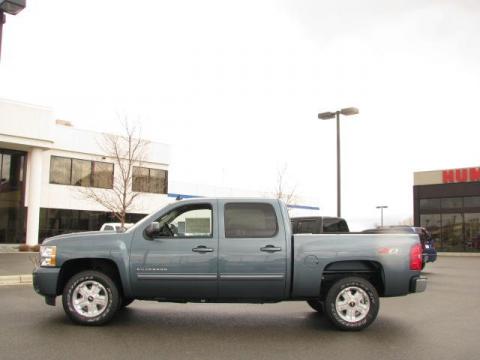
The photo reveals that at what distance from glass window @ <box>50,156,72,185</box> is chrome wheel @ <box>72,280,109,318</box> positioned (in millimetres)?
29422

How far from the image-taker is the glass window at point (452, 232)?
42634 mm

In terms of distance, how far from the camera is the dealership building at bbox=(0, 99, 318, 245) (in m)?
32.2

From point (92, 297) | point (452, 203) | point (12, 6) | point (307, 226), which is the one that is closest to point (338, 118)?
point (307, 226)

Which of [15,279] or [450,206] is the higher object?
[450,206]

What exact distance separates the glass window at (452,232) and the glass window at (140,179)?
963 inches

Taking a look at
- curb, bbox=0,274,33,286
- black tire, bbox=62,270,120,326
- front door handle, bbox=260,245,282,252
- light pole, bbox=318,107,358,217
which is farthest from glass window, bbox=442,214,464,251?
black tire, bbox=62,270,120,326

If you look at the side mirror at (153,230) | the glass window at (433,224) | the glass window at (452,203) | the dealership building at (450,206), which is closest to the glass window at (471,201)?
the dealership building at (450,206)

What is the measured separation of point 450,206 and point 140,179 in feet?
82.3

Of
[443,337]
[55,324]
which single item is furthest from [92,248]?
[443,337]

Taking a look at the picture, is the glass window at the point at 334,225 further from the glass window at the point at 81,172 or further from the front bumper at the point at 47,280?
the glass window at the point at 81,172

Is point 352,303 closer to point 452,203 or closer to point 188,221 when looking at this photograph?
point 188,221

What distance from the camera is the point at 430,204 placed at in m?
45.1

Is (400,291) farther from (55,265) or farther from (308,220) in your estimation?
(308,220)

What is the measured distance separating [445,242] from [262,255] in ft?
130
